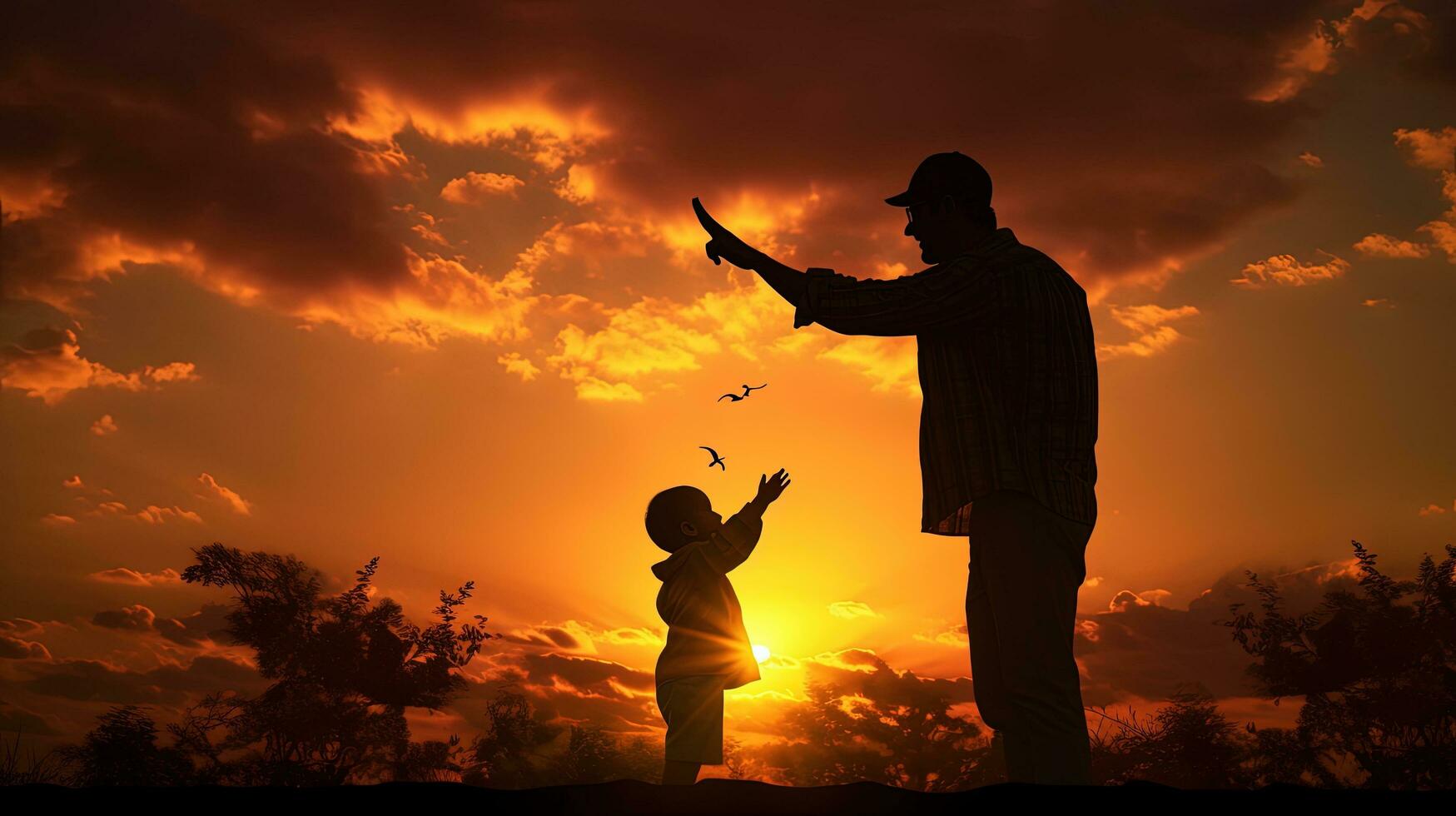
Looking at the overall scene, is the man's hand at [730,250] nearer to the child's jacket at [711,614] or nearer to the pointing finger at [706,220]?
the pointing finger at [706,220]

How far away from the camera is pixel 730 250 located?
449cm

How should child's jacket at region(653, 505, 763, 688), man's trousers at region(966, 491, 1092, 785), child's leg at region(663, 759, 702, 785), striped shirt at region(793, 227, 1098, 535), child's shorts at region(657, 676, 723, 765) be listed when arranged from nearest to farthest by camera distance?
1. man's trousers at region(966, 491, 1092, 785)
2. striped shirt at region(793, 227, 1098, 535)
3. child's leg at region(663, 759, 702, 785)
4. child's shorts at region(657, 676, 723, 765)
5. child's jacket at region(653, 505, 763, 688)

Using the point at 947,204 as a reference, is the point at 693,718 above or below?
below

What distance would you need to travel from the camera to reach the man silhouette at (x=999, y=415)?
3.80 m

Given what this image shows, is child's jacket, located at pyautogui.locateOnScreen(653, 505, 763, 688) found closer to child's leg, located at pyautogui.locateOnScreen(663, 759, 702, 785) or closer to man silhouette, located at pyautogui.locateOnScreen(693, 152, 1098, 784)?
child's leg, located at pyautogui.locateOnScreen(663, 759, 702, 785)

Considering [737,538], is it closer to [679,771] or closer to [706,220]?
[679,771]

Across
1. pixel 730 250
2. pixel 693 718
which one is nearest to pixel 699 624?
pixel 693 718

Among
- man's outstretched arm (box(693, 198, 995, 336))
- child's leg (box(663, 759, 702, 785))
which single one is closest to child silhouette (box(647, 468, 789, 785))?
child's leg (box(663, 759, 702, 785))

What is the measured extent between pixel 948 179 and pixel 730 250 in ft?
3.29

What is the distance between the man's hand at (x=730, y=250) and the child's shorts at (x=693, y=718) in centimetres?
322

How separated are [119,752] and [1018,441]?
9.25 meters

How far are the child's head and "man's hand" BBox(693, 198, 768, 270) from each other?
3.09 meters

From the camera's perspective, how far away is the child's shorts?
250 inches

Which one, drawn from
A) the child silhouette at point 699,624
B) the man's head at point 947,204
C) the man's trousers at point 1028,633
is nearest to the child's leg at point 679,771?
the child silhouette at point 699,624
